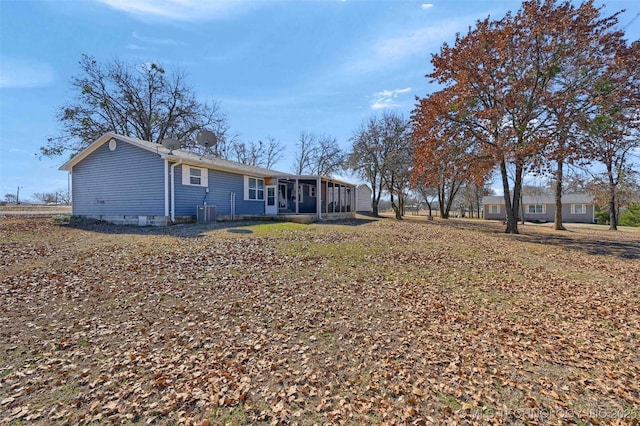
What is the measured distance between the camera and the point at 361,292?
19.2 feet

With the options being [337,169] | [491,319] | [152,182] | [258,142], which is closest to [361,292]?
[491,319]

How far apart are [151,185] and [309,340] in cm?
1254

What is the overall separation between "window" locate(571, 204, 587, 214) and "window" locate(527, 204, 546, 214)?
327 centimetres

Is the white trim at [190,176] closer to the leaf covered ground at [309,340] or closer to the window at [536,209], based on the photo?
the leaf covered ground at [309,340]

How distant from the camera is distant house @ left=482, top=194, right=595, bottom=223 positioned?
39969mm

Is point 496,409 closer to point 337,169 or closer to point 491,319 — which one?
point 491,319

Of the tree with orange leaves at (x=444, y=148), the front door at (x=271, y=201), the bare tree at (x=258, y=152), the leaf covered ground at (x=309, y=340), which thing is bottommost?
the leaf covered ground at (x=309, y=340)

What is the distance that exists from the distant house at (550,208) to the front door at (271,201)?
3542 cm

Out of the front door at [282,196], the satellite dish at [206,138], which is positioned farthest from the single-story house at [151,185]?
the front door at [282,196]

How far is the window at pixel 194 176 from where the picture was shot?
554 inches

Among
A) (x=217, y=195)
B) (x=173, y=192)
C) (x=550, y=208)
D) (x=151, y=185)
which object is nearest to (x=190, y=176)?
(x=173, y=192)

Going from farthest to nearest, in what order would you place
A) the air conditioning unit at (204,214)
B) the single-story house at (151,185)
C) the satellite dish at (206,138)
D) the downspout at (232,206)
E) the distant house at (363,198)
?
the distant house at (363,198) → the satellite dish at (206,138) → the downspout at (232,206) → the air conditioning unit at (204,214) → the single-story house at (151,185)

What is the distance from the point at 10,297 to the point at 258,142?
40.1 meters

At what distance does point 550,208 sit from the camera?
4203cm
